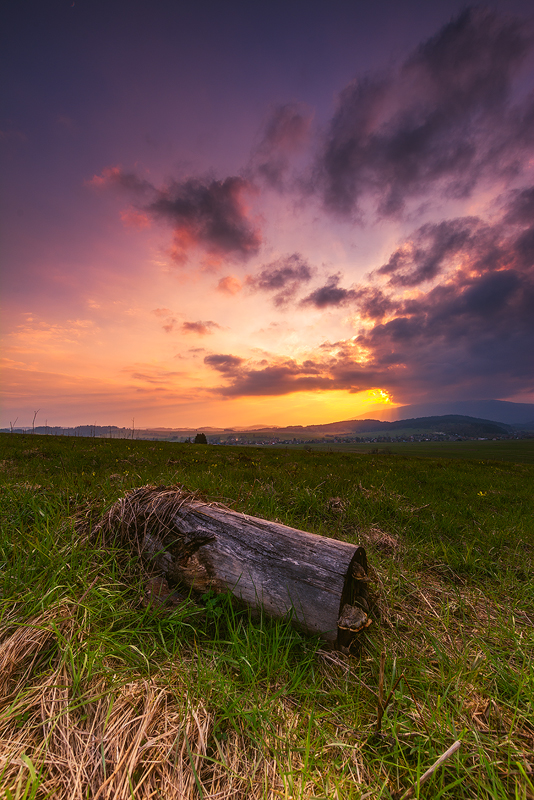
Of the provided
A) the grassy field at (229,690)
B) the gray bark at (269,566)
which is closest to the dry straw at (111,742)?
the grassy field at (229,690)

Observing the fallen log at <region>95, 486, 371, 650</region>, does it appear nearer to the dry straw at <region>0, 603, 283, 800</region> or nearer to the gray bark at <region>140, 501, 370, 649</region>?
the gray bark at <region>140, 501, 370, 649</region>

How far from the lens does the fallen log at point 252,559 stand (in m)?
2.96

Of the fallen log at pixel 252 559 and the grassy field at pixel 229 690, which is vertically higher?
the fallen log at pixel 252 559

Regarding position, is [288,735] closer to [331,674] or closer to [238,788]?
[238,788]

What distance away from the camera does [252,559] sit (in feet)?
10.7

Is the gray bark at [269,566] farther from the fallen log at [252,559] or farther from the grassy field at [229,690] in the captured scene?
the grassy field at [229,690]

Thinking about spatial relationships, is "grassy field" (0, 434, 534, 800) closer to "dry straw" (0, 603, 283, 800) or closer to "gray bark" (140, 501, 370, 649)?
"dry straw" (0, 603, 283, 800)

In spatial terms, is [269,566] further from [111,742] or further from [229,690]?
[111,742]

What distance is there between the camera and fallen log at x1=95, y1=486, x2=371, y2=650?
296 cm

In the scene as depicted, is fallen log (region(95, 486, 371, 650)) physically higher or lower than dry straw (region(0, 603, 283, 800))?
higher

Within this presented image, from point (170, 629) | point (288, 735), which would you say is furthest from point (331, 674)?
point (170, 629)

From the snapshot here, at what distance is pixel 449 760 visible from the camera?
1.86m

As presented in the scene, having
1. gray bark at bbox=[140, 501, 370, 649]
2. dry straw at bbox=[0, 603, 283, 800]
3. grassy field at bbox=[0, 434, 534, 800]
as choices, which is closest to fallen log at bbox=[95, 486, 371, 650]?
gray bark at bbox=[140, 501, 370, 649]

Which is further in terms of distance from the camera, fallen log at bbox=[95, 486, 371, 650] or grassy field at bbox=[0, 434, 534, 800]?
fallen log at bbox=[95, 486, 371, 650]
